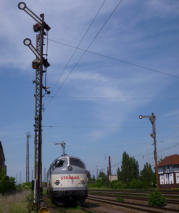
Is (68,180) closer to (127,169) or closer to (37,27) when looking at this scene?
(37,27)

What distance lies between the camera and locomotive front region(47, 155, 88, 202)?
55.7 ft

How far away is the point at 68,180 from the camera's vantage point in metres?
17.0

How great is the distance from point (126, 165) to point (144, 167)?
14.9 meters

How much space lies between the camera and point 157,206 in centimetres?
1647

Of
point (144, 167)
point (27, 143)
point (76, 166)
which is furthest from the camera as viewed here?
point (144, 167)

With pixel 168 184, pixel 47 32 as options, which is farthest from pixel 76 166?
pixel 168 184

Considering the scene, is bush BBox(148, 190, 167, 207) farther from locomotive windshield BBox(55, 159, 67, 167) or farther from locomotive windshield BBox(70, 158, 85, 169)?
locomotive windshield BBox(55, 159, 67, 167)

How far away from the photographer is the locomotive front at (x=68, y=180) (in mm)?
16969

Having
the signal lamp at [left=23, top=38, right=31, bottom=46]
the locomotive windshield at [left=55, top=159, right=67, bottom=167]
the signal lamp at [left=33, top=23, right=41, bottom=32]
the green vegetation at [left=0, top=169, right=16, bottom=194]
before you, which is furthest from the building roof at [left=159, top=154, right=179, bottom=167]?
the signal lamp at [left=23, top=38, right=31, bottom=46]

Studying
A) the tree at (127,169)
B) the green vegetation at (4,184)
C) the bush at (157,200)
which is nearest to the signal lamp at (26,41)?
the bush at (157,200)

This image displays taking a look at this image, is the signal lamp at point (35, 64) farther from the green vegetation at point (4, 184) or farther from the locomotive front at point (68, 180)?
the green vegetation at point (4, 184)

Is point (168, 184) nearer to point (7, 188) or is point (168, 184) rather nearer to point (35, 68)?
point (7, 188)

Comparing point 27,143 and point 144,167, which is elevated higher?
point 27,143

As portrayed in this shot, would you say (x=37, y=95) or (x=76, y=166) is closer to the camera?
(x=76, y=166)
